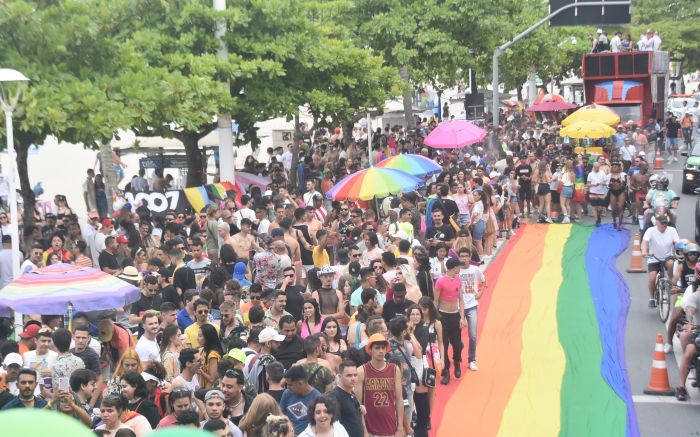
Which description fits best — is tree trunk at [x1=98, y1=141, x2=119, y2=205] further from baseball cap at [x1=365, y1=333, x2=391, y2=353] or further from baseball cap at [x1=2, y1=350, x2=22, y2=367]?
baseball cap at [x1=365, y1=333, x2=391, y2=353]

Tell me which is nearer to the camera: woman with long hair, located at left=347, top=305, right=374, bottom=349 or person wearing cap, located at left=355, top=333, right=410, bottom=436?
person wearing cap, located at left=355, top=333, right=410, bottom=436

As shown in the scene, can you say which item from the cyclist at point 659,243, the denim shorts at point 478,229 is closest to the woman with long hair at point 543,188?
the denim shorts at point 478,229

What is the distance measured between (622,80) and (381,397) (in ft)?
92.3

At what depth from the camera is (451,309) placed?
13289mm

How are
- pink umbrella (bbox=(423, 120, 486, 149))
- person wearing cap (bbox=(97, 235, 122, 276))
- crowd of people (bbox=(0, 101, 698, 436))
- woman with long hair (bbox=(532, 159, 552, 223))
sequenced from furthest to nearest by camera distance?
pink umbrella (bbox=(423, 120, 486, 149)) < woman with long hair (bbox=(532, 159, 552, 223)) < person wearing cap (bbox=(97, 235, 122, 276)) < crowd of people (bbox=(0, 101, 698, 436))

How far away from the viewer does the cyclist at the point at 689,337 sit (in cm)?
1239

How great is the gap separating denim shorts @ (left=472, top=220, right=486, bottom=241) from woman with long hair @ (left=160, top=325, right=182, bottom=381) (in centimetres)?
1046

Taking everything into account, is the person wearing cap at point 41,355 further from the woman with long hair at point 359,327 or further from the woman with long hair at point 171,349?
the woman with long hair at point 359,327

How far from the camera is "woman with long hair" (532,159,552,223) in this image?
991 inches

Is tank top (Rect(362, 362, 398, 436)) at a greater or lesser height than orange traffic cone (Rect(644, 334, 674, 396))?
greater

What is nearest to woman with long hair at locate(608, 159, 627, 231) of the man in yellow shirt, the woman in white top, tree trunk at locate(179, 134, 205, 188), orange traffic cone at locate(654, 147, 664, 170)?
tree trunk at locate(179, 134, 205, 188)

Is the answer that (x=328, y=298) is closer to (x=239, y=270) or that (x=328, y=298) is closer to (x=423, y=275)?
(x=423, y=275)

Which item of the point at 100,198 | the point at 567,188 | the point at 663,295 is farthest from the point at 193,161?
the point at 663,295

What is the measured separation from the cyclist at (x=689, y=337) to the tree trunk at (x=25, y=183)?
10.4m
